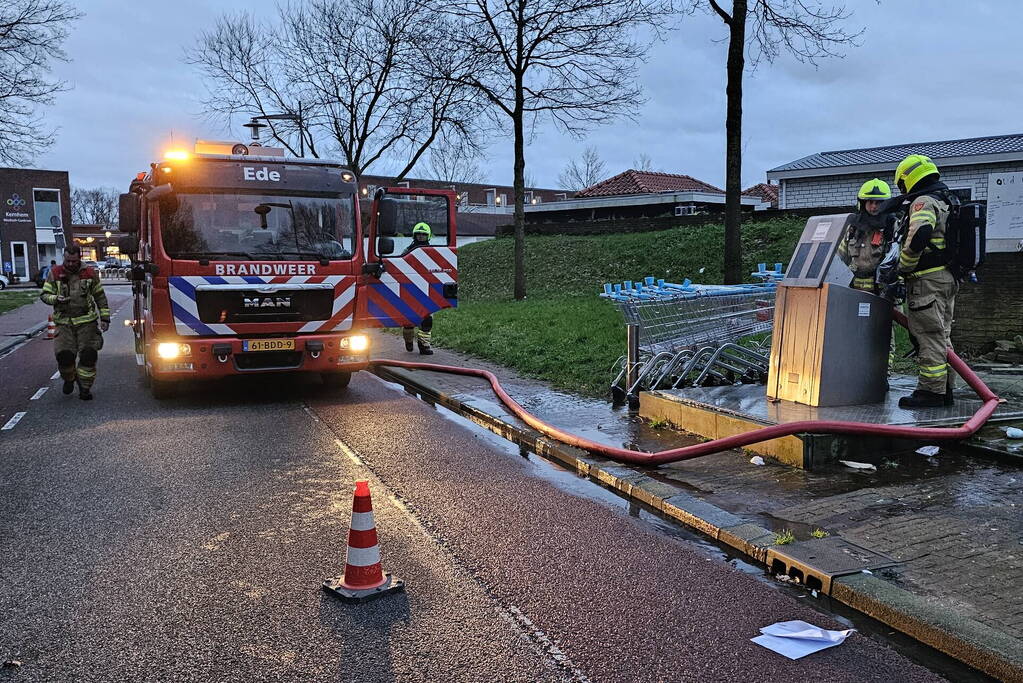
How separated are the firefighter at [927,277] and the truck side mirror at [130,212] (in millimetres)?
8383

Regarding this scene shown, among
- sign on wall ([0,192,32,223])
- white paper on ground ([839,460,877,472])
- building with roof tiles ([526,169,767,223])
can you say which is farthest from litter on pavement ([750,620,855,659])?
sign on wall ([0,192,32,223])

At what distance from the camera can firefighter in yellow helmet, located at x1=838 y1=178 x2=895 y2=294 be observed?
705 centimetres

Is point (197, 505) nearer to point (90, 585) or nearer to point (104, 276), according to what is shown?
point (90, 585)

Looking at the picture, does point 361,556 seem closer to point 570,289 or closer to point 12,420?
point 12,420

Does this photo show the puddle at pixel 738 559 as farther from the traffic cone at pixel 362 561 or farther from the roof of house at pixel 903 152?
the roof of house at pixel 903 152

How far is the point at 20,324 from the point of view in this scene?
22531 mm

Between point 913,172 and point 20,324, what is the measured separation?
75.1 ft

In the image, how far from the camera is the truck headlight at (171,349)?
29.4 feet

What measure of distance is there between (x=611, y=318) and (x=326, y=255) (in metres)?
6.89

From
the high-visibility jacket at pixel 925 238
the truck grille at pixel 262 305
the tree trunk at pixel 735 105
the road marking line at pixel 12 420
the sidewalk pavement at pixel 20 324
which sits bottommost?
the sidewalk pavement at pixel 20 324

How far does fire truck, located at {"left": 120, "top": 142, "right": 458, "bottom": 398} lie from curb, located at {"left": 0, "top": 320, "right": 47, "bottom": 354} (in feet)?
28.5

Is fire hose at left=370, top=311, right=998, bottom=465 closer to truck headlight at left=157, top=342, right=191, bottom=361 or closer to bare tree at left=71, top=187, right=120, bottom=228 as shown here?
truck headlight at left=157, top=342, right=191, bottom=361

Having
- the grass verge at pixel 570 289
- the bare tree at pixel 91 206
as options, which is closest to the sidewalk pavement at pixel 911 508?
the grass verge at pixel 570 289

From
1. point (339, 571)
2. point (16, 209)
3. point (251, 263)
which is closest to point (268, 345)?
point (251, 263)
